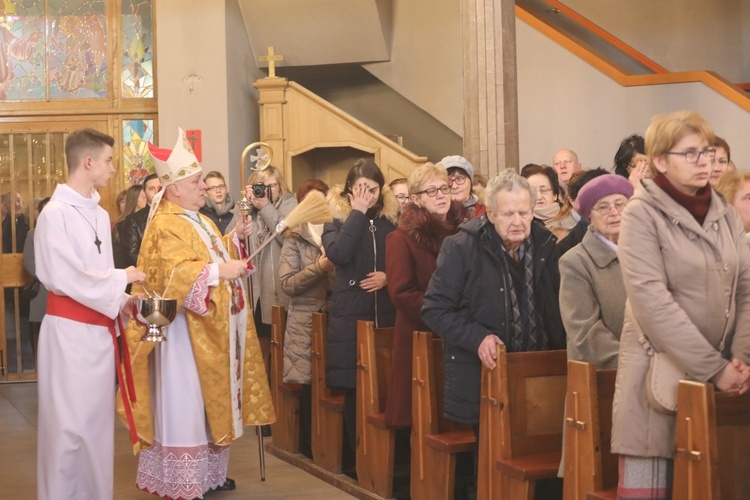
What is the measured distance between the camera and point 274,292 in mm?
7148

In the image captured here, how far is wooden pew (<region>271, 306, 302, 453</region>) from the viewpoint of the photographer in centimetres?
647

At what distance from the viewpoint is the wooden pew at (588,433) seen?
11.6ft

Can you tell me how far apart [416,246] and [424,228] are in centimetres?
9

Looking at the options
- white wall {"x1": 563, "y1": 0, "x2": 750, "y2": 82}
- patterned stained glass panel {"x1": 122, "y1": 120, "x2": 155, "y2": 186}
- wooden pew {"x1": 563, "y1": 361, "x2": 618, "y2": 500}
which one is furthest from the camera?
white wall {"x1": 563, "y1": 0, "x2": 750, "y2": 82}

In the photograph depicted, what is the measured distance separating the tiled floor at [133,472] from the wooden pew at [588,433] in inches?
80.3

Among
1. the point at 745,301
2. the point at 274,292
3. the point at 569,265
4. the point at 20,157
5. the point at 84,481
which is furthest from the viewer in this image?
the point at 20,157

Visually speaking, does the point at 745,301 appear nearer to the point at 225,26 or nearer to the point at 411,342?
the point at 411,342

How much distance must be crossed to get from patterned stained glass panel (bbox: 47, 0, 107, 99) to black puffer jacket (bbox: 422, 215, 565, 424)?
22.7 feet

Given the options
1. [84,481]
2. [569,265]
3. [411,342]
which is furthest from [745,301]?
[84,481]

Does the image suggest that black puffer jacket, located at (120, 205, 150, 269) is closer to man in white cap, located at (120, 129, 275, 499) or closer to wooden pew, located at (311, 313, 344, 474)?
wooden pew, located at (311, 313, 344, 474)

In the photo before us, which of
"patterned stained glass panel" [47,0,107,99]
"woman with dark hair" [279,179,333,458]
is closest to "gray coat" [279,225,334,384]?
"woman with dark hair" [279,179,333,458]

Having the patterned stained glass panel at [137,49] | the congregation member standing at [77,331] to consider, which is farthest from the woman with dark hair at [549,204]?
the patterned stained glass panel at [137,49]

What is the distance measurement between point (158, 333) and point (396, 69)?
725 cm

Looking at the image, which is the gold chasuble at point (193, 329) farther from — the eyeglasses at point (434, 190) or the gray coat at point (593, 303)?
the gray coat at point (593, 303)
